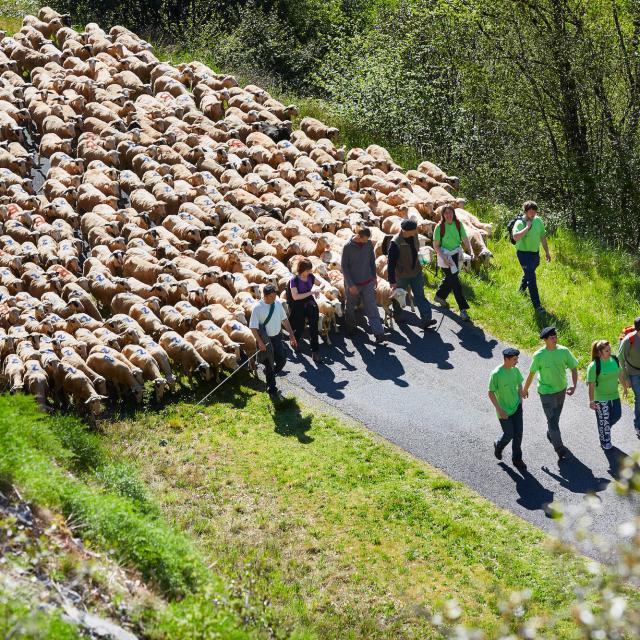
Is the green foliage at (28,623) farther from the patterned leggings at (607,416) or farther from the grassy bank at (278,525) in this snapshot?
the patterned leggings at (607,416)

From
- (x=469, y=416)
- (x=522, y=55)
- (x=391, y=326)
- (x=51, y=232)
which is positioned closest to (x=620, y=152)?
(x=522, y=55)

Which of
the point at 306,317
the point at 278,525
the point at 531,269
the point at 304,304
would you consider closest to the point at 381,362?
the point at 306,317

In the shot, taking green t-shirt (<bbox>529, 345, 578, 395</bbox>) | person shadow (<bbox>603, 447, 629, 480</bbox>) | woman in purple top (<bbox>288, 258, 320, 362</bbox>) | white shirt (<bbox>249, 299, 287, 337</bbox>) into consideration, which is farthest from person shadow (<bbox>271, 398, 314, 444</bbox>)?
person shadow (<bbox>603, 447, 629, 480</bbox>)

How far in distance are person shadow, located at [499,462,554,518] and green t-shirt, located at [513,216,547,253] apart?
5.29 m

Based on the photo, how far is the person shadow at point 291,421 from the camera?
48.4 ft

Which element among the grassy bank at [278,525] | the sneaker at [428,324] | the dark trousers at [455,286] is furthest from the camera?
the dark trousers at [455,286]

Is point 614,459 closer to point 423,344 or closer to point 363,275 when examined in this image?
point 423,344

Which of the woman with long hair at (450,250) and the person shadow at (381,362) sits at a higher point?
the woman with long hair at (450,250)

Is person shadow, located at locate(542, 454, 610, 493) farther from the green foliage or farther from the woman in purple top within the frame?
the green foliage

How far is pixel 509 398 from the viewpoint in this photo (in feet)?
43.9

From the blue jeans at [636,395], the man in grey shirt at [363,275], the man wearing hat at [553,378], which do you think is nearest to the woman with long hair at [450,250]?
the man in grey shirt at [363,275]

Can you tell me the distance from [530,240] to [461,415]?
412 cm

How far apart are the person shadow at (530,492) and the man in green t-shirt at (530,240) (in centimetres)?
524

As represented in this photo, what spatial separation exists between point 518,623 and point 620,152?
651 inches
